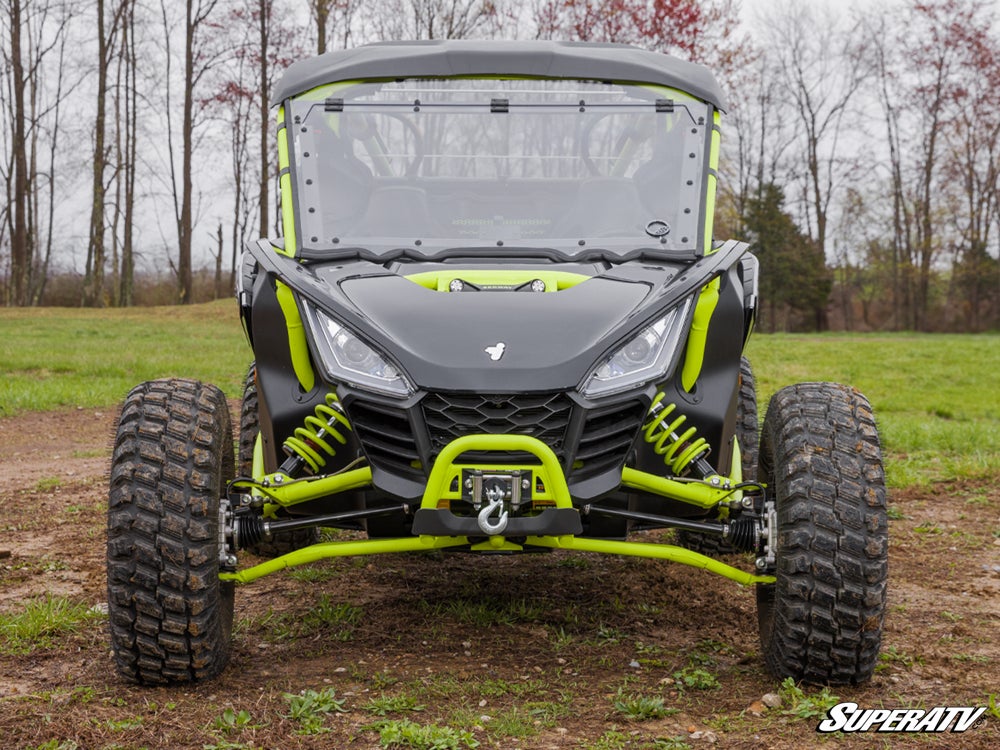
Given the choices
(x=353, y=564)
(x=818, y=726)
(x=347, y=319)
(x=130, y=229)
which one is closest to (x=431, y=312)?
(x=347, y=319)

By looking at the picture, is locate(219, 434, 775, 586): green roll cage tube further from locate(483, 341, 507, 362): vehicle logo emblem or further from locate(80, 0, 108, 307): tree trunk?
locate(80, 0, 108, 307): tree trunk

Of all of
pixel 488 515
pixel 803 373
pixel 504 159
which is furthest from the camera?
pixel 803 373

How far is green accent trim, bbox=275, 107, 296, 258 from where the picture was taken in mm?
4832

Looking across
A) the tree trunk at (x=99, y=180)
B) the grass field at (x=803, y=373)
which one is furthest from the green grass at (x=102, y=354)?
the tree trunk at (x=99, y=180)

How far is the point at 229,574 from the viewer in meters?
4.16

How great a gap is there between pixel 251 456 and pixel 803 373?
44.7ft

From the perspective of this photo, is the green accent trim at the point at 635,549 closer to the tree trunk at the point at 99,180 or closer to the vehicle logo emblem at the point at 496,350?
the vehicle logo emblem at the point at 496,350

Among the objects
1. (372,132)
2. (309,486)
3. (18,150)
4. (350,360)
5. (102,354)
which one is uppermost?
(18,150)

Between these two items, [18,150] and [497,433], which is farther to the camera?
[18,150]

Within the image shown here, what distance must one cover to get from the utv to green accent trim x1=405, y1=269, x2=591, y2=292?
1 centimetres

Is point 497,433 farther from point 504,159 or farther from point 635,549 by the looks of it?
point 504,159

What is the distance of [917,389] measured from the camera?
16109 mm

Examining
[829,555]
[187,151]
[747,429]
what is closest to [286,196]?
[829,555]

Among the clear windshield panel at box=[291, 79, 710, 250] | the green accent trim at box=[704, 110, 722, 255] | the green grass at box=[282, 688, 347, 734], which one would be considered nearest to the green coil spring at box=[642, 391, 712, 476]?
the green accent trim at box=[704, 110, 722, 255]
